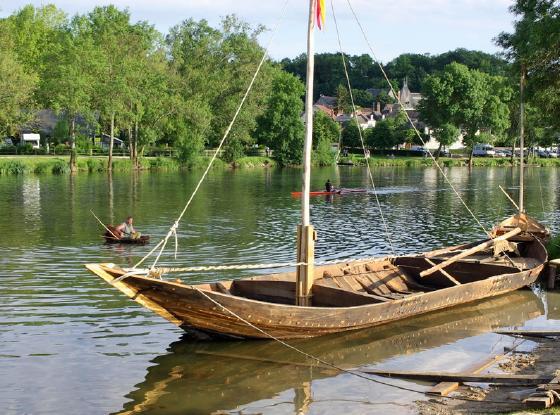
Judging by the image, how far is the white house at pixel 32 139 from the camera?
96.9 meters

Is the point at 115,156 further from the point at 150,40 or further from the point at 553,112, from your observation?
the point at 553,112

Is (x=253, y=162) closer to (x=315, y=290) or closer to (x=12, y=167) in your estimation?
(x=12, y=167)

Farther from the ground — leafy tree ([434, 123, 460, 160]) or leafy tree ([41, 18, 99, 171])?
leafy tree ([41, 18, 99, 171])

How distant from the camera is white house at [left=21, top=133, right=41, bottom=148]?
96.9 meters

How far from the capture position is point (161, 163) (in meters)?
91.2

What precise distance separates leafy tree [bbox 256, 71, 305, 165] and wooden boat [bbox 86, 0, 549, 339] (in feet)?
275

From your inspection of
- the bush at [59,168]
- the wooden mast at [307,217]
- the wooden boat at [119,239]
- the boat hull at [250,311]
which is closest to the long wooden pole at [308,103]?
the wooden mast at [307,217]

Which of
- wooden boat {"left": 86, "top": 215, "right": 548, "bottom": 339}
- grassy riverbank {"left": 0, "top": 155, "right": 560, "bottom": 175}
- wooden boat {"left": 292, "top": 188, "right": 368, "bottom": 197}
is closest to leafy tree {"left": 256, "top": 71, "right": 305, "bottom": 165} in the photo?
grassy riverbank {"left": 0, "top": 155, "right": 560, "bottom": 175}

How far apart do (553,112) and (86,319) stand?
66.3 ft

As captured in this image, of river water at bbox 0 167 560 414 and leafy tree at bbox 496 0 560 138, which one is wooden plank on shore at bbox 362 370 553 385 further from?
leafy tree at bbox 496 0 560 138

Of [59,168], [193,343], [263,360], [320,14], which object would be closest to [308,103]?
[320,14]

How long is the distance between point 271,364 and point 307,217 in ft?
11.6

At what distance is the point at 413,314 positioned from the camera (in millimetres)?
19125

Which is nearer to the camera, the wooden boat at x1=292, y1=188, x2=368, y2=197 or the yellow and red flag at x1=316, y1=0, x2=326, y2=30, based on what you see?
the yellow and red flag at x1=316, y1=0, x2=326, y2=30
